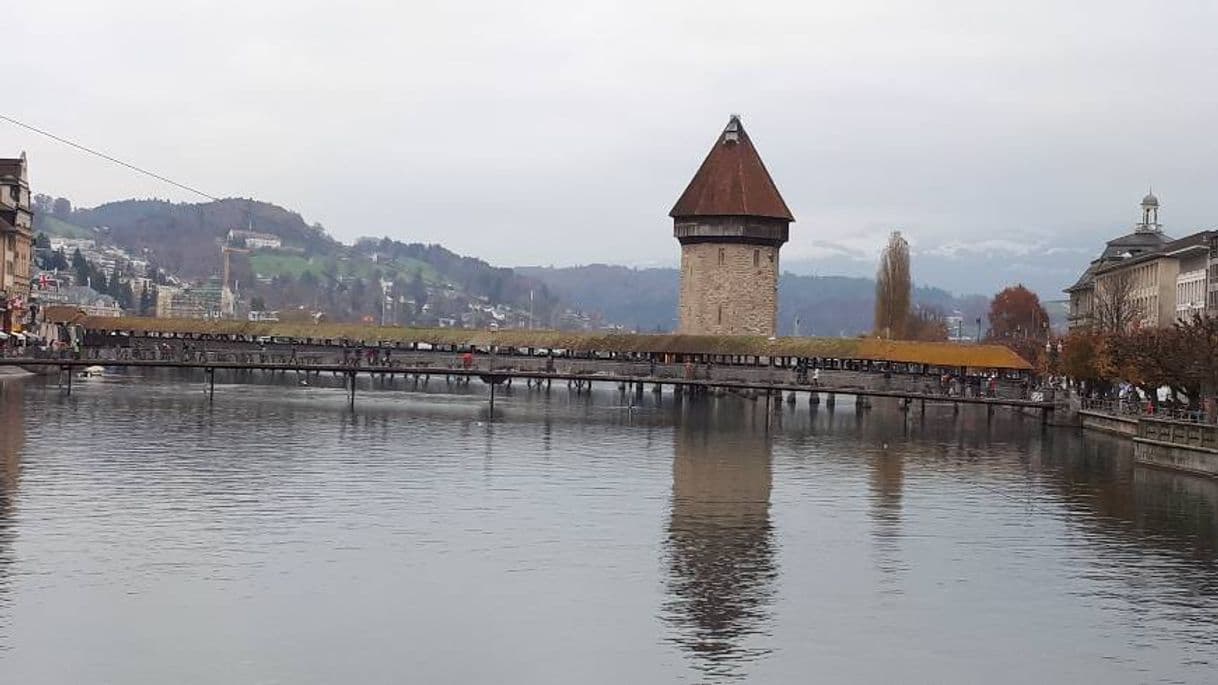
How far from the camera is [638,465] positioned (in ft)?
152

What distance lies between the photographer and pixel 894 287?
106375 mm

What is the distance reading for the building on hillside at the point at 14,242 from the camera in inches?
3632

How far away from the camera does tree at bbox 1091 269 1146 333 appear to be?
3228 inches

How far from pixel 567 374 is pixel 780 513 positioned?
3421cm

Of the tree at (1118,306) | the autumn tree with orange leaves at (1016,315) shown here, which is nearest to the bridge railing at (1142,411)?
the tree at (1118,306)

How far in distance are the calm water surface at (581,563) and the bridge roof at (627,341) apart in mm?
19515

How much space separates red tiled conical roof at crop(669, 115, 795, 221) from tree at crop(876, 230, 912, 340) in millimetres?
15166

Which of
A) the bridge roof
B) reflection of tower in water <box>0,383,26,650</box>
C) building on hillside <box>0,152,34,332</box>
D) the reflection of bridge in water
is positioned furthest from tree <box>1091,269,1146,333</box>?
building on hillside <box>0,152,34,332</box>

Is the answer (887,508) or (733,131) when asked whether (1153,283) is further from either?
(887,508)

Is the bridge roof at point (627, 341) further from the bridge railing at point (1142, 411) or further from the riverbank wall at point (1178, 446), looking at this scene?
the riverbank wall at point (1178, 446)

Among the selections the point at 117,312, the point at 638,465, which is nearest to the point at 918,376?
the point at 638,465

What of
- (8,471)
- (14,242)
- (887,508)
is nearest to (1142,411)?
(887,508)

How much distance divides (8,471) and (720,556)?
17.3 meters

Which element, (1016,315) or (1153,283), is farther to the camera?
(1016,315)
